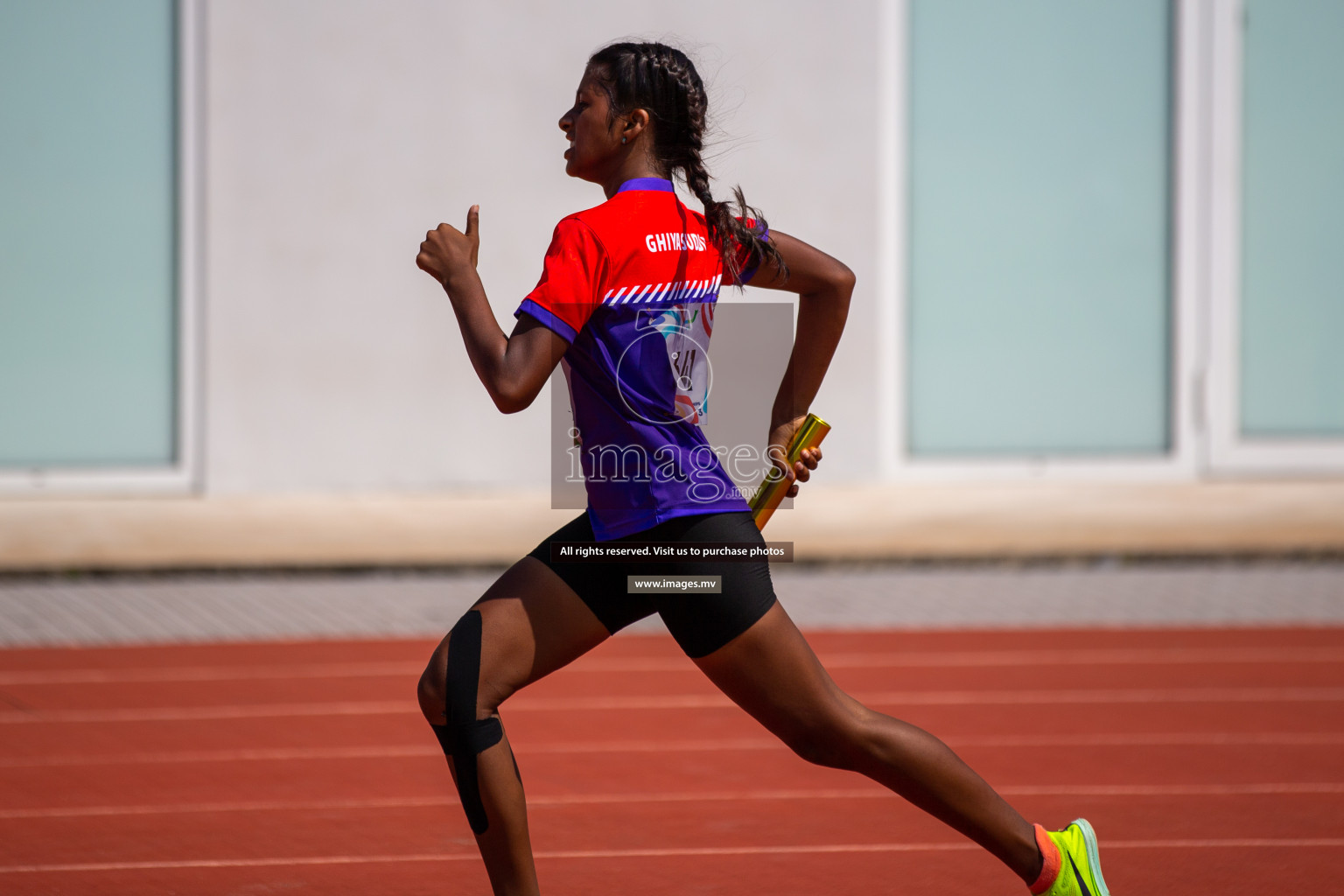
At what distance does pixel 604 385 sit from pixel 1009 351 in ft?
30.9

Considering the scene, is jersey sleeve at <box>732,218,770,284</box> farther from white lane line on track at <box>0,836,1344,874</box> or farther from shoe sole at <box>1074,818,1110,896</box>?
white lane line on track at <box>0,836,1344,874</box>

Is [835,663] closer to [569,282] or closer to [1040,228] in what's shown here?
[569,282]

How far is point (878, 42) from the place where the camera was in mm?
11391

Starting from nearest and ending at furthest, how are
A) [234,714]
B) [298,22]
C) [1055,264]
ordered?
1. [234,714]
2. [298,22]
3. [1055,264]

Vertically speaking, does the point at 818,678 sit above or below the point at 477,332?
below

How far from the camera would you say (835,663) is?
6859 millimetres

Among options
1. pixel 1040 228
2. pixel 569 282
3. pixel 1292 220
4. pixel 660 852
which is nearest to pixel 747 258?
pixel 569 282

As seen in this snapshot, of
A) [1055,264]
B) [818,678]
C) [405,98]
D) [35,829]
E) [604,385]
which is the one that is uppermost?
[405,98]

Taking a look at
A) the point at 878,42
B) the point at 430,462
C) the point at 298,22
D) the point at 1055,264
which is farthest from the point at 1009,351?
the point at 298,22

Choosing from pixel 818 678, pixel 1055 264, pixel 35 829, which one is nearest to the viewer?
pixel 818 678

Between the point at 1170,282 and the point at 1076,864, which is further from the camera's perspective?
the point at 1170,282

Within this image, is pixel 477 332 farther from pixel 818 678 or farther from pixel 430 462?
pixel 430 462

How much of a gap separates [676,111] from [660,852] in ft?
6.85

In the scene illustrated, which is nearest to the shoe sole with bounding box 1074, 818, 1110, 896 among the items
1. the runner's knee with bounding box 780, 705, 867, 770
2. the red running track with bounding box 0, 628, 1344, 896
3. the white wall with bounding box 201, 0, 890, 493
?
the runner's knee with bounding box 780, 705, 867, 770
